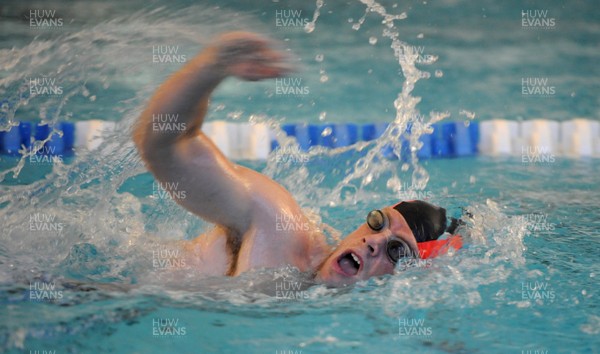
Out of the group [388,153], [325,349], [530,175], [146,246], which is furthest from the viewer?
[388,153]

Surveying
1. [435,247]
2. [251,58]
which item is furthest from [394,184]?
[251,58]

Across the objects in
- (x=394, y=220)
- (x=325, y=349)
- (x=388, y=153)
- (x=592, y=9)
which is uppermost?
(x=592, y=9)

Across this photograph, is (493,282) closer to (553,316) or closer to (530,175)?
(553,316)

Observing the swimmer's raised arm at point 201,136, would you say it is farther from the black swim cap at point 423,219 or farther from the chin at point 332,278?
the black swim cap at point 423,219

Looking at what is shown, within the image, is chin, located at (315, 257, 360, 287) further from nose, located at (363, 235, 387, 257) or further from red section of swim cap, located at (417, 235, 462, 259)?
red section of swim cap, located at (417, 235, 462, 259)

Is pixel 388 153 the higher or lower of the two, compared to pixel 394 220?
higher

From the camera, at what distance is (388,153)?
14.4 ft

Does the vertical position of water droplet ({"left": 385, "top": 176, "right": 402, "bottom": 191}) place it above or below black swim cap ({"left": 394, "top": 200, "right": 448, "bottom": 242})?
above

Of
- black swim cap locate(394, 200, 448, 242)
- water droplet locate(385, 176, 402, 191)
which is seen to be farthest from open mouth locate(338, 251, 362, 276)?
water droplet locate(385, 176, 402, 191)

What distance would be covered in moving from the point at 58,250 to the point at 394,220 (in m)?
1.10

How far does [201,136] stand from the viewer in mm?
1882

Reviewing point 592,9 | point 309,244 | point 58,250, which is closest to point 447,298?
point 309,244

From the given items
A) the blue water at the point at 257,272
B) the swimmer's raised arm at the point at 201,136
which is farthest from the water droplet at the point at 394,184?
the swimmer's raised arm at the point at 201,136

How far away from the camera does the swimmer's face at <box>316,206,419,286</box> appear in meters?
2.01
